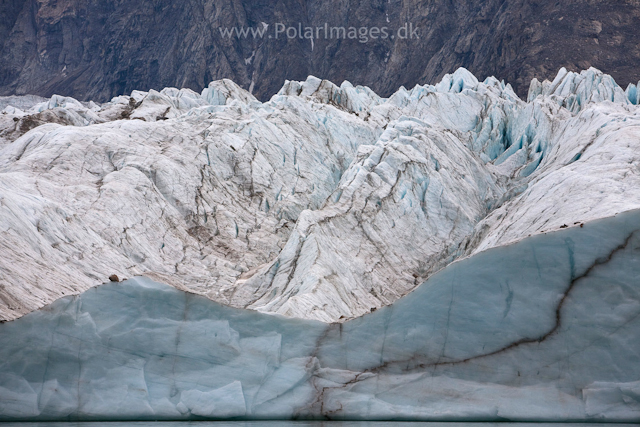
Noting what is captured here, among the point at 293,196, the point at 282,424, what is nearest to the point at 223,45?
the point at 293,196

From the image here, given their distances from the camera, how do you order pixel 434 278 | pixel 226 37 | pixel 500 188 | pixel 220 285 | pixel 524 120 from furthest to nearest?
1. pixel 226 37
2. pixel 524 120
3. pixel 500 188
4. pixel 220 285
5. pixel 434 278

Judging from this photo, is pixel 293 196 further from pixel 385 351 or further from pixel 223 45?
pixel 223 45

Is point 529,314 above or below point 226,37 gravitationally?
Answer: above

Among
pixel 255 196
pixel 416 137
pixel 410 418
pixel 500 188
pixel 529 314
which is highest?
pixel 529 314

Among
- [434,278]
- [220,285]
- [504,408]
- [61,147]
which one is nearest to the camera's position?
[504,408]

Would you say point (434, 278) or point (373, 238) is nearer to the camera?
point (434, 278)

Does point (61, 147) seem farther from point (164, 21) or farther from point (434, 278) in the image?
point (164, 21)

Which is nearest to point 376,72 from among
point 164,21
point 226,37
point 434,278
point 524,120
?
point 226,37

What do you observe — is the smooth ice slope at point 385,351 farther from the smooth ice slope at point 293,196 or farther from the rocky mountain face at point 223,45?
the rocky mountain face at point 223,45
